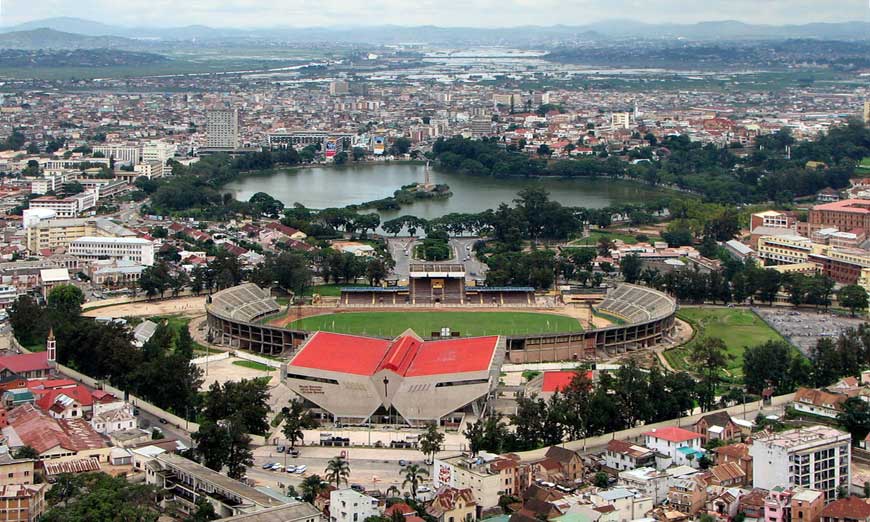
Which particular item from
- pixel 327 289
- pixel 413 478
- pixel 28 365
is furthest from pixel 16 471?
pixel 327 289

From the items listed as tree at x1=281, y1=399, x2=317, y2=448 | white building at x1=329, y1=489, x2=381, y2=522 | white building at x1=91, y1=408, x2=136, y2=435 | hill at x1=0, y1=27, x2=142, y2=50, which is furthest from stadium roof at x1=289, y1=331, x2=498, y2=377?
hill at x1=0, y1=27, x2=142, y2=50

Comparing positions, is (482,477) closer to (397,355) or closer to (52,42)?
(397,355)

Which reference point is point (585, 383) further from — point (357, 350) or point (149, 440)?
point (149, 440)

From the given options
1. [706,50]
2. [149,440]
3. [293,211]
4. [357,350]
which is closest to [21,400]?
[149,440]

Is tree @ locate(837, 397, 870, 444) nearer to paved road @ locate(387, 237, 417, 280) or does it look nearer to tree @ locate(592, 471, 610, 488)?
tree @ locate(592, 471, 610, 488)

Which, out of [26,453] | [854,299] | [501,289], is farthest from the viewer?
[501,289]

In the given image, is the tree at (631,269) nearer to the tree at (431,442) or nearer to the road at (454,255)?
the road at (454,255)

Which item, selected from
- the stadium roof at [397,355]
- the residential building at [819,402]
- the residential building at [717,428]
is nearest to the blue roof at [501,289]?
the stadium roof at [397,355]
